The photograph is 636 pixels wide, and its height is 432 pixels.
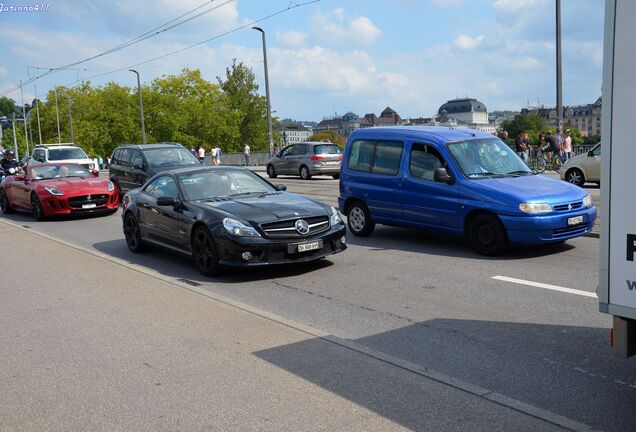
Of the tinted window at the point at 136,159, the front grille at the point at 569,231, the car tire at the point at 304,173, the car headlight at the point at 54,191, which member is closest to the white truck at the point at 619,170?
the front grille at the point at 569,231

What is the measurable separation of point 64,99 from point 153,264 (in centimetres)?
9030

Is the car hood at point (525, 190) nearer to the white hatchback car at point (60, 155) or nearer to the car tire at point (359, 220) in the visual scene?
the car tire at point (359, 220)

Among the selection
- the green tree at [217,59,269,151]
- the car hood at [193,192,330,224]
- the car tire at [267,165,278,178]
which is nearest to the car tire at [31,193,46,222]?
the car hood at [193,192,330,224]

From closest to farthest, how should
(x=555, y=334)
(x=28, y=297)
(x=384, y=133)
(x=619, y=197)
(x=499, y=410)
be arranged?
(x=619, y=197), (x=499, y=410), (x=555, y=334), (x=28, y=297), (x=384, y=133)

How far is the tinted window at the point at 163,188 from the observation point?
9.70 meters

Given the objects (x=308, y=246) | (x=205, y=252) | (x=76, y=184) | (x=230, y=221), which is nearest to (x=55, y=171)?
(x=76, y=184)

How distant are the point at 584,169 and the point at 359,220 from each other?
10335 millimetres

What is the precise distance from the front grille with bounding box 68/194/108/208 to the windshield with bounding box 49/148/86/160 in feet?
43.6

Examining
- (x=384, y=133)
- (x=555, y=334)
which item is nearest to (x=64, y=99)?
(x=384, y=133)

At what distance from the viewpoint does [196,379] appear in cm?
473

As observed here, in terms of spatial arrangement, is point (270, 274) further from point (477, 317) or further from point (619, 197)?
point (619, 197)

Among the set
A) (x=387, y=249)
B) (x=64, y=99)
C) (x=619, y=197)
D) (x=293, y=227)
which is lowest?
(x=387, y=249)

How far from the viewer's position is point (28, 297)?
7.70 meters

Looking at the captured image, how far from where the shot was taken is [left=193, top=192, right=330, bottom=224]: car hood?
327 inches
